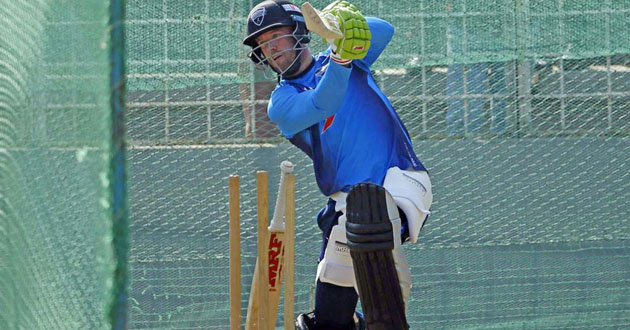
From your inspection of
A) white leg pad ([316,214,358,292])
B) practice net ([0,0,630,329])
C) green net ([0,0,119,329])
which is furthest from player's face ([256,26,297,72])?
practice net ([0,0,630,329])

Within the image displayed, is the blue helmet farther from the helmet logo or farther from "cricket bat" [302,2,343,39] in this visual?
"cricket bat" [302,2,343,39]

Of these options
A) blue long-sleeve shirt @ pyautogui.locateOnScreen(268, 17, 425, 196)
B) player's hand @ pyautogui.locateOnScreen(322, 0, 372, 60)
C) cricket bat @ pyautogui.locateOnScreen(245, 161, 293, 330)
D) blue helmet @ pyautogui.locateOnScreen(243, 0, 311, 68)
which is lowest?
cricket bat @ pyautogui.locateOnScreen(245, 161, 293, 330)

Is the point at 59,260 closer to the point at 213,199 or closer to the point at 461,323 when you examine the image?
the point at 213,199

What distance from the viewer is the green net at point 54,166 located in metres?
2.02

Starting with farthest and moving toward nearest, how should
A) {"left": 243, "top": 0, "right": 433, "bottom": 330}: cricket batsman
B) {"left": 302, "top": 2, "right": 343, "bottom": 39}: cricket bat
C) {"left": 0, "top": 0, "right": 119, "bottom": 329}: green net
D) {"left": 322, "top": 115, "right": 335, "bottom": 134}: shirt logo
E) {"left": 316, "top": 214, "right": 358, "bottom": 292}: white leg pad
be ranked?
{"left": 322, "top": 115, "right": 335, "bottom": 134}: shirt logo, {"left": 316, "top": 214, "right": 358, "bottom": 292}: white leg pad, {"left": 243, "top": 0, "right": 433, "bottom": 330}: cricket batsman, {"left": 302, "top": 2, "right": 343, "bottom": 39}: cricket bat, {"left": 0, "top": 0, "right": 119, "bottom": 329}: green net

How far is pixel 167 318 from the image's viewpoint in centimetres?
557

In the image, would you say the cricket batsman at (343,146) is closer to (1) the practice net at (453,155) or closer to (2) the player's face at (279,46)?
(2) the player's face at (279,46)

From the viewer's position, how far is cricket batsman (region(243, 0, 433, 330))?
3.40m

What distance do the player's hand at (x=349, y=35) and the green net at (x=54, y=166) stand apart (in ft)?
3.46

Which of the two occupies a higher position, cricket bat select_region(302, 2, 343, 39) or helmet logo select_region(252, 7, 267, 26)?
helmet logo select_region(252, 7, 267, 26)

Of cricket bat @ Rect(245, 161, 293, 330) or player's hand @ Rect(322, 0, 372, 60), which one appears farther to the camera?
cricket bat @ Rect(245, 161, 293, 330)

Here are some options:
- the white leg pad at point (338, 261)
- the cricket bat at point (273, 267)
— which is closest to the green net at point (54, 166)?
the white leg pad at point (338, 261)

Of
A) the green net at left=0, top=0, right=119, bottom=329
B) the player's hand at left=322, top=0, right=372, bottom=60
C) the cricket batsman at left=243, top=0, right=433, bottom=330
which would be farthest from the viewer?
the cricket batsman at left=243, top=0, right=433, bottom=330

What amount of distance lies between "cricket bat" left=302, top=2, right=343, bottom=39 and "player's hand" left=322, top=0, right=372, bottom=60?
0.03m
